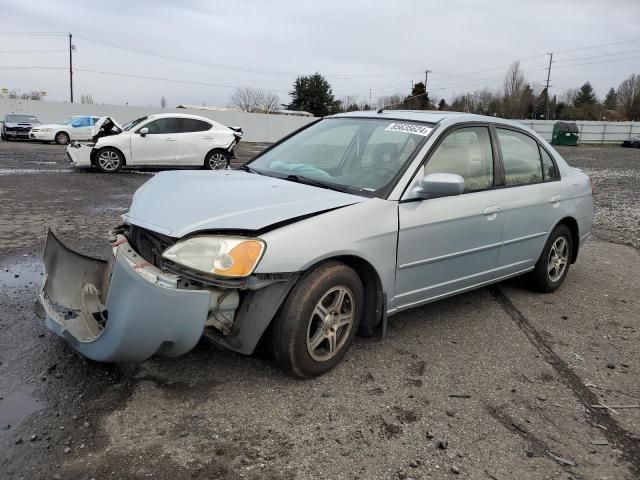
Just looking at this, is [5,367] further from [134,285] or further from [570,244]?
[570,244]

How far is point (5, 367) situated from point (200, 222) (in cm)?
158

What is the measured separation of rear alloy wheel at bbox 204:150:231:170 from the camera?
1497 centimetres

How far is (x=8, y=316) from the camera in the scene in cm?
404

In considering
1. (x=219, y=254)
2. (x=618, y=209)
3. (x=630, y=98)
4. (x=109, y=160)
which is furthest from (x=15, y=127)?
(x=630, y=98)

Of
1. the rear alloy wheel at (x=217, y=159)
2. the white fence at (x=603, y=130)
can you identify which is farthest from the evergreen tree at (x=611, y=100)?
the rear alloy wheel at (x=217, y=159)

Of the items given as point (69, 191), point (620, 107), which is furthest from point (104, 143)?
point (620, 107)

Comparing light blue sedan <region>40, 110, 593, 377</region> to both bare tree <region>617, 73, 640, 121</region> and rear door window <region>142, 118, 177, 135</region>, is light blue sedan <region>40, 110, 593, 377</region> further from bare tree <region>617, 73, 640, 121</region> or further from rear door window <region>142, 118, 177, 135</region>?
bare tree <region>617, 73, 640, 121</region>

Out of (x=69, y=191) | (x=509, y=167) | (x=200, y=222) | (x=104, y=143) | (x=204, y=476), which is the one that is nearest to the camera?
(x=204, y=476)

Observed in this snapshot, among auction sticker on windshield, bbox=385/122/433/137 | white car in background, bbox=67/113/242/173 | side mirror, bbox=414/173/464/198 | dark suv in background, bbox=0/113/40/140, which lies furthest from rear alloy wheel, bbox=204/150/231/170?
dark suv in background, bbox=0/113/40/140

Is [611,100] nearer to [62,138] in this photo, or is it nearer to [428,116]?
[62,138]

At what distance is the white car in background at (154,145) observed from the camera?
1391cm

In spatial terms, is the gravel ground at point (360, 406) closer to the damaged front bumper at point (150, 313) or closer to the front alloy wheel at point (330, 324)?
the front alloy wheel at point (330, 324)

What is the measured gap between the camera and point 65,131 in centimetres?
2592

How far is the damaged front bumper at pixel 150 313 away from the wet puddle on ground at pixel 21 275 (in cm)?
137
